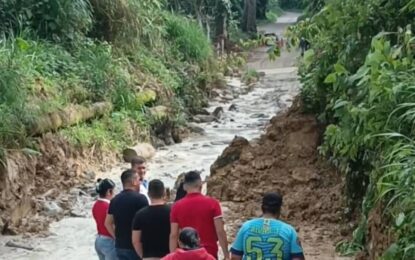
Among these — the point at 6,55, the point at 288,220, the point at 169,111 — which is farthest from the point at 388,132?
the point at 169,111

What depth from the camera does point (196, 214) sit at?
652 centimetres

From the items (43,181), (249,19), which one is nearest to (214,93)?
(43,181)

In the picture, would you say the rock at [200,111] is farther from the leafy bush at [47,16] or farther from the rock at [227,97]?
the leafy bush at [47,16]

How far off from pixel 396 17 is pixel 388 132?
108 inches

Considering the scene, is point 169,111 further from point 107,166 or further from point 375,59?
point 375,59

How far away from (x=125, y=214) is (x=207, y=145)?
1232 cm

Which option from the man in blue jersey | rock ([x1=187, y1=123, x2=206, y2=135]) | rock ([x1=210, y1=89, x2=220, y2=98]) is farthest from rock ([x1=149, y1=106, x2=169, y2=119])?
the man in blue jersey

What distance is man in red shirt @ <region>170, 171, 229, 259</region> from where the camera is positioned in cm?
644

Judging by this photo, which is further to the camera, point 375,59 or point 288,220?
point 288,220

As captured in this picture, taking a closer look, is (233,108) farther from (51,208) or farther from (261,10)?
(261,10)

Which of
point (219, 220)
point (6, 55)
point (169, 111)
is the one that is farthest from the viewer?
point (169, 111)

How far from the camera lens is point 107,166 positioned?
16.4 m

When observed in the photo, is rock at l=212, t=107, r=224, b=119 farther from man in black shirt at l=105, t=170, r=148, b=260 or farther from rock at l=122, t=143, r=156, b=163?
man in black shirt at l=105, t=170, r=148, b=260

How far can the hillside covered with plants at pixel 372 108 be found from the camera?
5.81 meters
